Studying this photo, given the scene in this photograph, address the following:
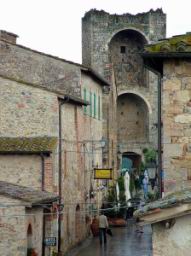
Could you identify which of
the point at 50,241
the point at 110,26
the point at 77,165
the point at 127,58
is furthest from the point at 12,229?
the point at 127,58

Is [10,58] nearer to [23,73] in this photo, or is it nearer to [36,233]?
[23,73]

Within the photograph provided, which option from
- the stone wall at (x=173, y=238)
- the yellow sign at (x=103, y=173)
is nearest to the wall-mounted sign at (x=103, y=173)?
the yellow sign at (x=103, y=173)

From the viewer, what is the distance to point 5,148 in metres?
27.5

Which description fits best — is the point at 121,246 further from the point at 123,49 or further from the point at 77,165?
the point at 123,49

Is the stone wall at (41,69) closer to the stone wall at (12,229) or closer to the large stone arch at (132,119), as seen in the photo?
the stone wall at (12,229)

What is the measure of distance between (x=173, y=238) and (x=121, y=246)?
19426mm

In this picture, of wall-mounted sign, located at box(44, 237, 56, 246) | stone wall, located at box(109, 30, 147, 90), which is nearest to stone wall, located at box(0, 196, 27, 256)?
wall-mounted sign, located at box(44, 237, 56, 246)

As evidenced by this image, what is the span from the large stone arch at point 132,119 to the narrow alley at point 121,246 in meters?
27.6

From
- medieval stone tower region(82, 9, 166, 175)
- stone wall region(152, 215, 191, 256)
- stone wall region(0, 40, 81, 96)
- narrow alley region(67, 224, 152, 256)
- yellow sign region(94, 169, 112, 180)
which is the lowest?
narrow alley region(67, 224, 152, 256)

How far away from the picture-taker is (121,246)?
100ft

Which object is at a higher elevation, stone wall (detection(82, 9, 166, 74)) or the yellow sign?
stone wall (detection(82, 9, 166, 74))

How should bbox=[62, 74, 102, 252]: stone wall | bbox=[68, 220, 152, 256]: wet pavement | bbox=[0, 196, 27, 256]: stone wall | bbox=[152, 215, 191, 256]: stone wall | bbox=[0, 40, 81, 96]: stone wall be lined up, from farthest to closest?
bbox=[0, 40, 81, 96]: stone wall → bbox=[62, 74, 102, 252]: stone wall → bbox=[68, 220, 152, 256]: wet pavement → bbox=[0, 196, 27, 256]: stone wall → bbox=[152, 215, 191, 256]: stone wall

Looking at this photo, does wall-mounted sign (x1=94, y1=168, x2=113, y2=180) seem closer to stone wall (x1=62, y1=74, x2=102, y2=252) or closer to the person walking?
stone wall (x1=62, y1=74, x2=102, y2=252)

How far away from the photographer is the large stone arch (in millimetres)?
63656
